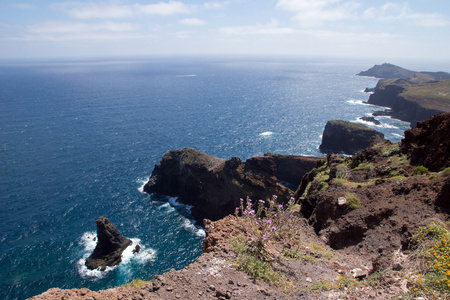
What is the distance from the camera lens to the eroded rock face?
59.7ft

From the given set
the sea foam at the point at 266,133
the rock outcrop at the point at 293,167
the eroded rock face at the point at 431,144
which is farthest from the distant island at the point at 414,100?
the eroded rock face at the point at 431,144

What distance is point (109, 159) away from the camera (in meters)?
79.0

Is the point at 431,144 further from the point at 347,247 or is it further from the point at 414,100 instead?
the point at 414,100

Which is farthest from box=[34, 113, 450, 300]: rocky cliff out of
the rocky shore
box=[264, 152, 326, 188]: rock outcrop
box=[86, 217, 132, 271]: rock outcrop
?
box=[264, 152, 326, 188]: rock outcrop

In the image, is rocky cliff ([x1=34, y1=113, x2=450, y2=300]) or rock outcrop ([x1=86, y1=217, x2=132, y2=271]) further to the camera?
rock outcrop ([x1=86, y1=217, x2=132, y2=271])

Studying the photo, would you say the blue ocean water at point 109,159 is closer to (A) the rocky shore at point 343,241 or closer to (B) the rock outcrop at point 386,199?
(B) the rock outcrop at point 386,199

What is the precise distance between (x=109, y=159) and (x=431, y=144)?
75794 mm

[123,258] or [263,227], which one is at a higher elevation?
[263,227]

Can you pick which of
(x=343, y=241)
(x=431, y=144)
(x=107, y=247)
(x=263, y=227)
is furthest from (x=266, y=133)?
(x=263, y=227)

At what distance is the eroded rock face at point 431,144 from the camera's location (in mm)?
18188

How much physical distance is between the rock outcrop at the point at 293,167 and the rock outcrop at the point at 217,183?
1391 centimetres

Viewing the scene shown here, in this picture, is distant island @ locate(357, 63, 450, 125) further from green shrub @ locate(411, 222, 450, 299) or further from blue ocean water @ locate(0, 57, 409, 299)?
green shrub @ locate(411, 222, 450, 299)

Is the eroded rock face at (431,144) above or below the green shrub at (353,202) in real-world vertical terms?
above

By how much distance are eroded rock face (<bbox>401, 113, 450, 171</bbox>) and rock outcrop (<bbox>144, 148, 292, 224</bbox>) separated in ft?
113
